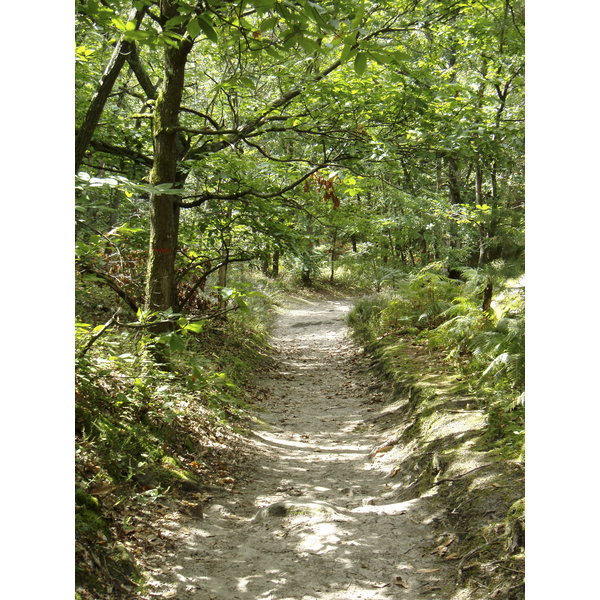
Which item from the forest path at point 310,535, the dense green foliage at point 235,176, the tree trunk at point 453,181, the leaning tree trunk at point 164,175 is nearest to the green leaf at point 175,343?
the dense green foliage at point 235,176

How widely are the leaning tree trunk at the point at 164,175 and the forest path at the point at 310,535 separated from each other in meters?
2.43

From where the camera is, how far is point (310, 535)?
145 inches

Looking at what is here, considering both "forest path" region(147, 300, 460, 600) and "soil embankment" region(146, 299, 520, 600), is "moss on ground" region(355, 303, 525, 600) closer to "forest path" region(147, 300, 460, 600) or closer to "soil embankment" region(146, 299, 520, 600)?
"soil embankment" region(146, 299, 520, 600)

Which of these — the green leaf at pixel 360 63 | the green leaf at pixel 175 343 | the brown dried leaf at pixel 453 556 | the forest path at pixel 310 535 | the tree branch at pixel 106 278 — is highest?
the green leaf at pixel 360 63

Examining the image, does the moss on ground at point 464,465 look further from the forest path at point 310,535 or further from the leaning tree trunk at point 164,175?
the leaning tree trunk at point 164,175

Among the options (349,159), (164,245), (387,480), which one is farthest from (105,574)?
(349,159)

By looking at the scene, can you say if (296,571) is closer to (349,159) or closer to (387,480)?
(387,480)

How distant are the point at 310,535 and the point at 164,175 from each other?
4181 mm

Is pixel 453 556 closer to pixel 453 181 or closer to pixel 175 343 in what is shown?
pixel 175 343

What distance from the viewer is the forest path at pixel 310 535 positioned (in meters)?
3.05

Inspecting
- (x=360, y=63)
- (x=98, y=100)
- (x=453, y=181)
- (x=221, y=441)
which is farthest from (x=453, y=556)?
(x=453, y=181)

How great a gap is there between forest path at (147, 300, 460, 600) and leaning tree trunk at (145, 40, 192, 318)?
2435mm

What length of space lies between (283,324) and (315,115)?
9.79m

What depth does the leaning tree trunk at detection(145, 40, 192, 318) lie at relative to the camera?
17.3 ft
